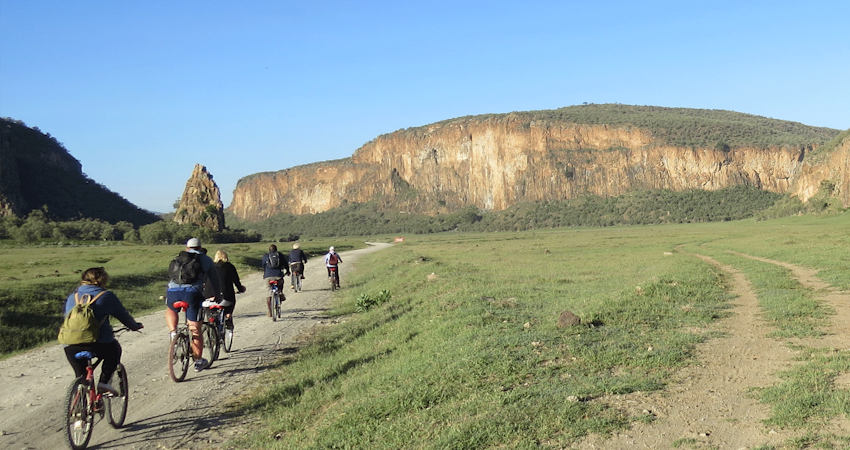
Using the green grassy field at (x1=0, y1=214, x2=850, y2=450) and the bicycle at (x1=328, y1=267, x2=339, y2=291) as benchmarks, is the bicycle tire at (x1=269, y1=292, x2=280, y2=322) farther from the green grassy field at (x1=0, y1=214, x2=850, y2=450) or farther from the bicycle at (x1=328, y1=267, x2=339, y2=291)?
the bicycle at (x1=328, y1=267, x2=339, y2=291)

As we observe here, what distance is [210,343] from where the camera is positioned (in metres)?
10.6

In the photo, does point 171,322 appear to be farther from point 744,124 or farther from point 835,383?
point 744,124

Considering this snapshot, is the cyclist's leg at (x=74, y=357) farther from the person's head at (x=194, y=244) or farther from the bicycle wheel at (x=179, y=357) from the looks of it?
the person's head at (x=194, y=244)

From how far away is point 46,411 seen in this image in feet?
26.7

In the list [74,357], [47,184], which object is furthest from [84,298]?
[47,184]

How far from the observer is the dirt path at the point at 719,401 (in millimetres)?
5555

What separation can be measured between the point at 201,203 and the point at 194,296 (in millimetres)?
89029

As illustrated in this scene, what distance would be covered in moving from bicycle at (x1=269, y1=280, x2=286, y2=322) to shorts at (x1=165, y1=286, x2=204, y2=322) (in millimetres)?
5869

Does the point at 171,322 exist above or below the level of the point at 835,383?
above

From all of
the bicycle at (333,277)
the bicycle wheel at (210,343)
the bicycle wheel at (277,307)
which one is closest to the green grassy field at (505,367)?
the bicycle wheel at (210,343)

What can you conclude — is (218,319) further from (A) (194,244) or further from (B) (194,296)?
(A) (194,244)

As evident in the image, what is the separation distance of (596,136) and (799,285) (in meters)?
173

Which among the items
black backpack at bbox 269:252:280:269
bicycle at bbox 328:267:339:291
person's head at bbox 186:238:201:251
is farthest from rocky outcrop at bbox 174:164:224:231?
person's head at bbox 186:238:201:251

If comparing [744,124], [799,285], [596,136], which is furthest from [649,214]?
[799,285]
